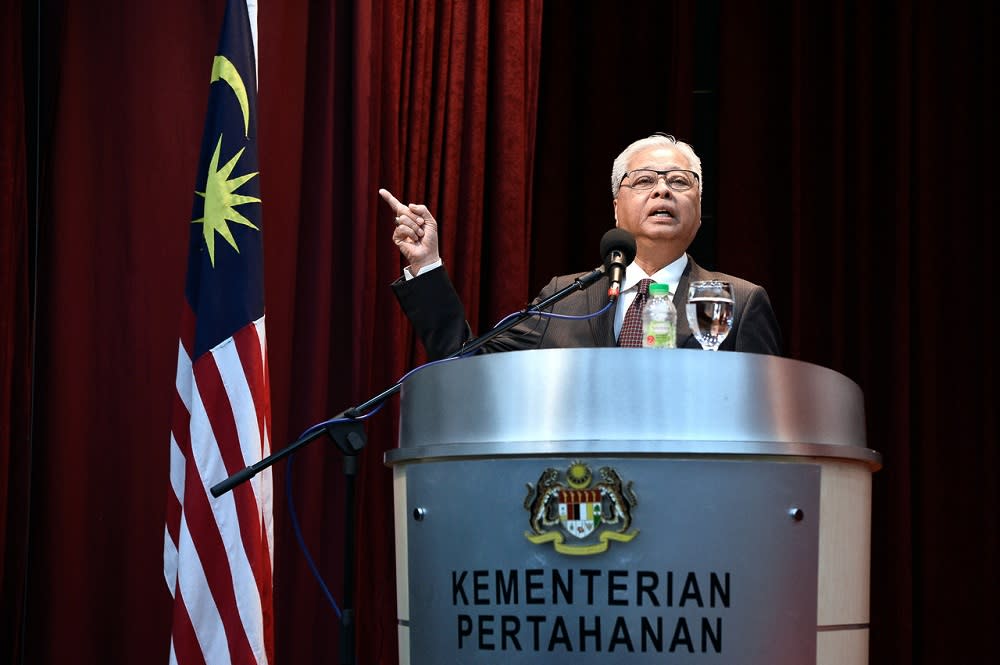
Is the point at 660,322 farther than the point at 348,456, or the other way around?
the point at 660,322

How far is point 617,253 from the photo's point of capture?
1.99m

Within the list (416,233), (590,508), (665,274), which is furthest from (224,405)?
(590,508)

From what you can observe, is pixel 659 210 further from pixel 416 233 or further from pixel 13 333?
pixel 13 333

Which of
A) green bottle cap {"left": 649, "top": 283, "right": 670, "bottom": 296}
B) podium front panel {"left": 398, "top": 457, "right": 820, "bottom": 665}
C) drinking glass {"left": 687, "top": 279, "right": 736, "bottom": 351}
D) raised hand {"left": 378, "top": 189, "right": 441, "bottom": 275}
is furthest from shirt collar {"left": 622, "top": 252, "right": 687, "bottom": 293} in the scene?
podium front panel {"left": 398, "top": 457, "right": 820, "bottom": 665}

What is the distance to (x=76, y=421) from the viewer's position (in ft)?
Answer: 10.0

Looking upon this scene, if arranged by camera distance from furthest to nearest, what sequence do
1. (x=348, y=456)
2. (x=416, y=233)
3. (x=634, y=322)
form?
(x=634, y=322)
(x=416, y=233)
(x=348, y=456)

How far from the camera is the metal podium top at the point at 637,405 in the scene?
5.44ft

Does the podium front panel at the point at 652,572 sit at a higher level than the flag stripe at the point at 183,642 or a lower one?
higher

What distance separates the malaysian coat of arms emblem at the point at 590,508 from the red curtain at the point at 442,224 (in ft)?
4.93

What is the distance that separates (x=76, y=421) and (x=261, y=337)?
0.58 m

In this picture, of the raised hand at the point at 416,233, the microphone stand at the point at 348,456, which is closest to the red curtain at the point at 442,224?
the raised hand at the point at 416,233

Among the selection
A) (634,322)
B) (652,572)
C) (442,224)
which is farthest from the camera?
(442,224)

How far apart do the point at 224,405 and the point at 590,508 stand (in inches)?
54.0

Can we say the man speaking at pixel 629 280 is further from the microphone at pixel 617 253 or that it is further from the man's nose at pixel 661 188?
the microphone at pixel 617 253
